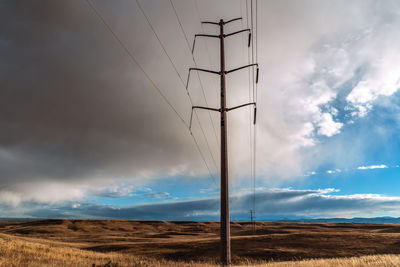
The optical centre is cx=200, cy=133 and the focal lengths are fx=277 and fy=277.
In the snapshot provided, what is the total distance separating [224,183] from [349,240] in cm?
3567

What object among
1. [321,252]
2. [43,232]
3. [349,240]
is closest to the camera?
[321,252]

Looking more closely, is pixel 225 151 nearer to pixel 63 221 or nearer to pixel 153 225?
pixel 153 225

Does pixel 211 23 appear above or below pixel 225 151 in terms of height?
above

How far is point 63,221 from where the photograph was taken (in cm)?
12000

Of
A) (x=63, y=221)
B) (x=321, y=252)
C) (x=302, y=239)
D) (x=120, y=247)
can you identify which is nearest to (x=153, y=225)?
(x=63, y=221)

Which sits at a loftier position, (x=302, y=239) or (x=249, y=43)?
(x=249, y=43)

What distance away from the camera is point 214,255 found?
3519 centimetres

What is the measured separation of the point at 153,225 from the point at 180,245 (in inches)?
3322

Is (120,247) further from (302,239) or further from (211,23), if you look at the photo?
(211,23)

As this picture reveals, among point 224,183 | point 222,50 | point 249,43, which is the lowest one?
point 224,183

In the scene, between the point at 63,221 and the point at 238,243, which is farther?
the point at 63,221

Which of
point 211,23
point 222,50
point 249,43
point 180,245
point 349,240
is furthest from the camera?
point 180,245

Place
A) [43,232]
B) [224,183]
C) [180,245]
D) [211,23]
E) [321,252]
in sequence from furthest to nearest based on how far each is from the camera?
[43,232], [180,245], [321,252], [211,23], [224,183]

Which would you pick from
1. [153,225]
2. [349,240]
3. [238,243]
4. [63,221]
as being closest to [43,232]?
[63,221]
